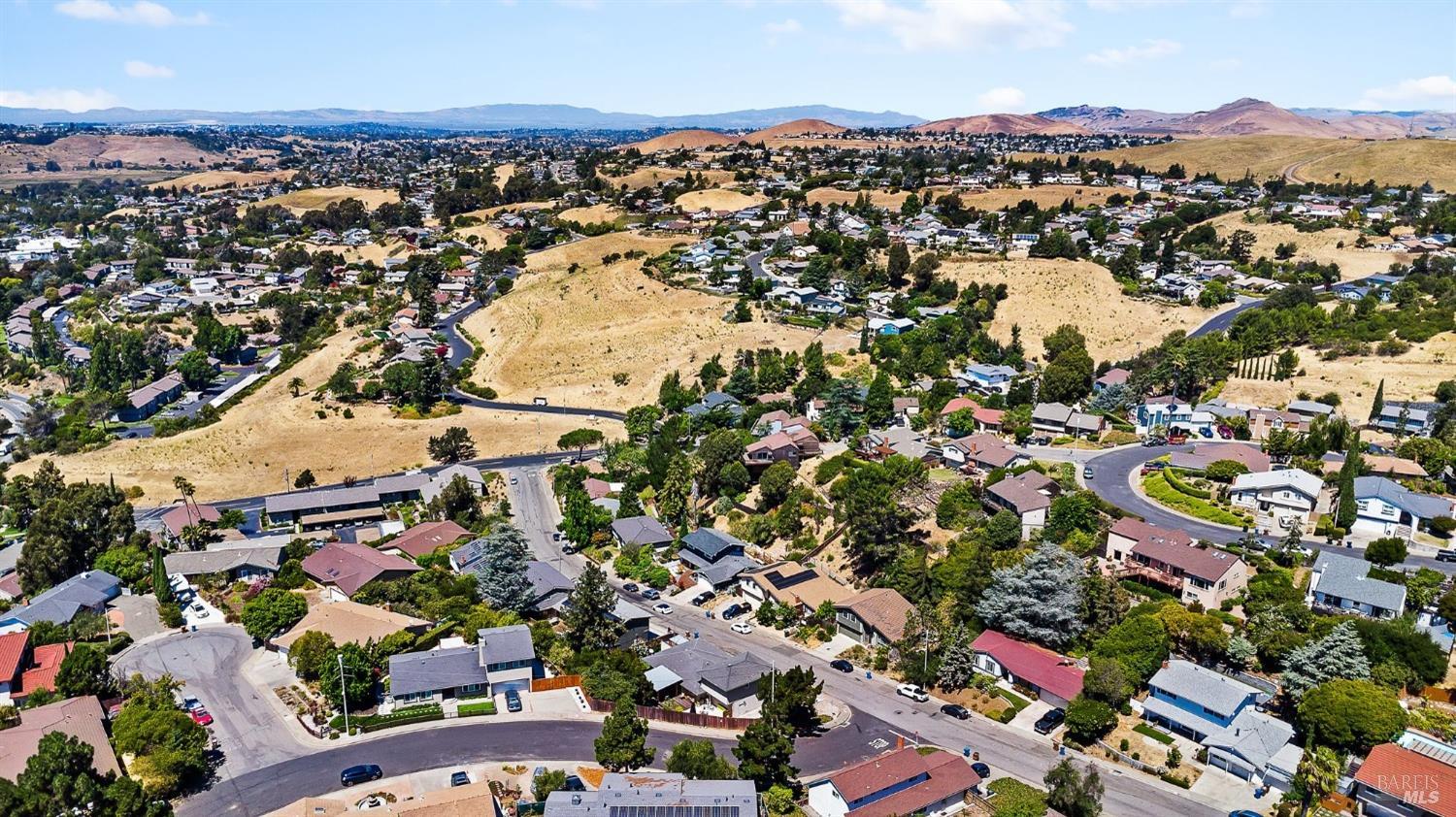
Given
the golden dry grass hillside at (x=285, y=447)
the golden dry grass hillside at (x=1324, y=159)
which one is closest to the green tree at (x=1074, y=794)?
the golden dry grass hillside at (x=285, y=447)

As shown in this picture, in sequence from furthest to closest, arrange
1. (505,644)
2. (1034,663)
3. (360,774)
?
(505,644)
(1034,663)
(360,774)

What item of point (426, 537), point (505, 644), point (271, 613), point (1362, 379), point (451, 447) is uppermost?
point (1362, 379)

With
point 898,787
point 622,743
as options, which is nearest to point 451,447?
point 622,743

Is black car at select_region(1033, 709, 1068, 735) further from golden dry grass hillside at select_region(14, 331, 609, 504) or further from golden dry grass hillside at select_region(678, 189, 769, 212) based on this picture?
golden dry grass hillside at select_region(678, 189, 769, 212)

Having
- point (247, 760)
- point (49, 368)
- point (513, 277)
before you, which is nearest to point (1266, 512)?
point (247, 760)

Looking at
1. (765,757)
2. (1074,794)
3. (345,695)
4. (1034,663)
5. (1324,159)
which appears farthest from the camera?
(1324,159)

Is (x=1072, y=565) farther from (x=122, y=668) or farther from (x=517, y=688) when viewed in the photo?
(x=122, y=668)

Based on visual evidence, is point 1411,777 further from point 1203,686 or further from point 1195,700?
point 1203,686
